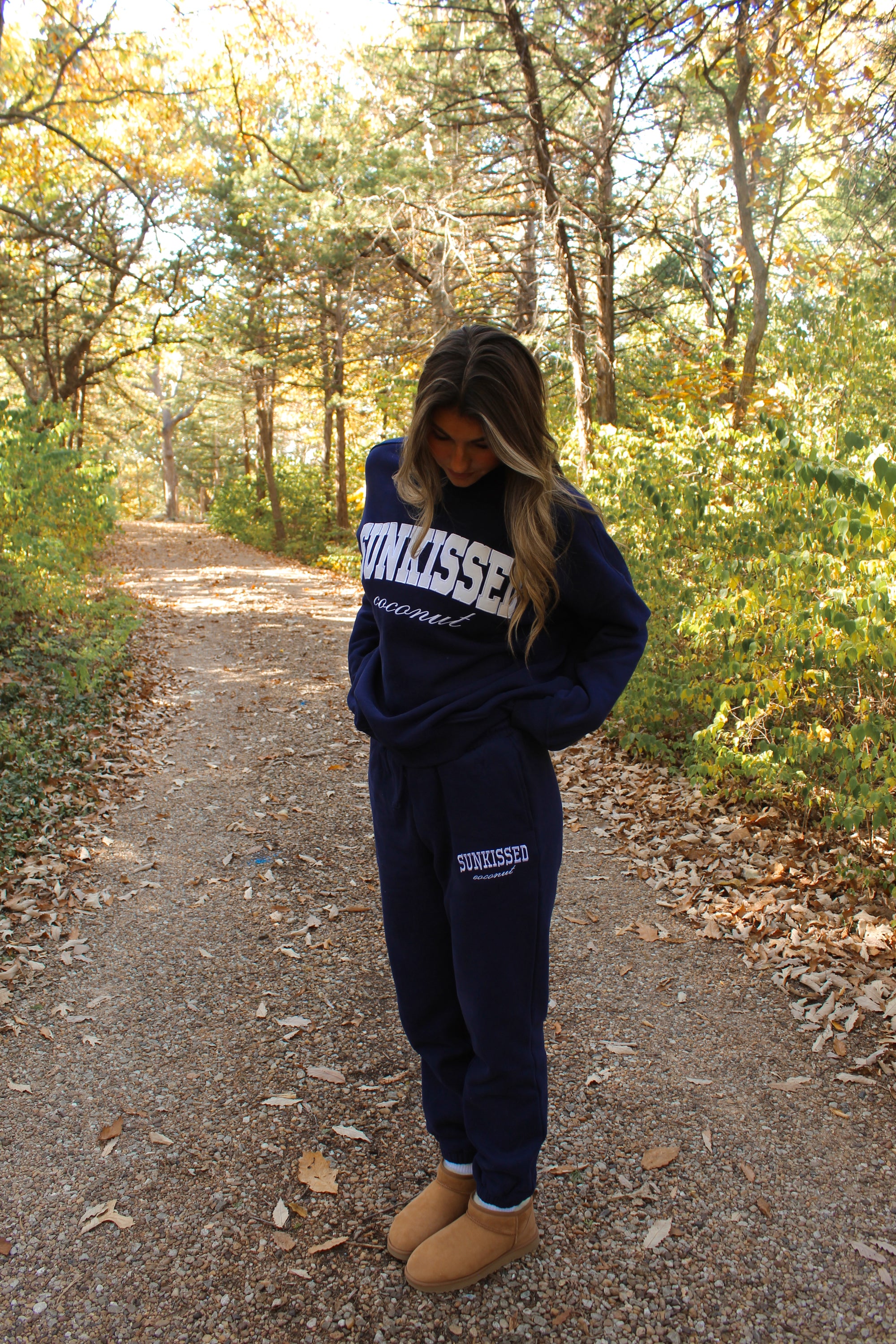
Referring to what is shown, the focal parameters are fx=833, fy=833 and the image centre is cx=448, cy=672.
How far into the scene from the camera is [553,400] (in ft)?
36.6

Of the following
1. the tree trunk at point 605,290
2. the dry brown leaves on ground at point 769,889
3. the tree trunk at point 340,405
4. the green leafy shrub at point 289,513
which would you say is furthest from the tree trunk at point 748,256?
the green leafy shrub at point 289,513

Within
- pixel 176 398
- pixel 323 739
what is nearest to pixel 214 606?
pixel 323 739

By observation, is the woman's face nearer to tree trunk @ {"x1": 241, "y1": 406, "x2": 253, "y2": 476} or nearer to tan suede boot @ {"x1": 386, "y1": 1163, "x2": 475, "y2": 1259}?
tan suede boot @ {"x1": 386, "y1": 1163, "x2": 475, "y2": 1259}

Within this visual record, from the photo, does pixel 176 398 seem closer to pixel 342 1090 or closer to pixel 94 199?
pixel 94 199

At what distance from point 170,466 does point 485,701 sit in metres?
41.1

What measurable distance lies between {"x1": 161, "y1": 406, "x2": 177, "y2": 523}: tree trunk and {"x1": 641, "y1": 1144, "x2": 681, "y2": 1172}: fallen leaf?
121 feet

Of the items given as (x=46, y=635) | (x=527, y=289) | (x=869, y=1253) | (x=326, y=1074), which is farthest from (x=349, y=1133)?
(x=527, y=289)

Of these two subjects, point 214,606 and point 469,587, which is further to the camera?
point 214,606

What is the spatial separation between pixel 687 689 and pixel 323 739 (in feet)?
9.95

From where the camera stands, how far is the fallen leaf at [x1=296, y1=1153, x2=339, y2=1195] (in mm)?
2475

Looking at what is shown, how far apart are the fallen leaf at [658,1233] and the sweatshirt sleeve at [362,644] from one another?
5.25 ft

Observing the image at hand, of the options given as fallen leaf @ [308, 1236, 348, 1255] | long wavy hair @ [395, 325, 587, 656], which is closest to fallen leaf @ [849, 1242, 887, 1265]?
fallen leaf @ [308, 1236, 348, 1255]

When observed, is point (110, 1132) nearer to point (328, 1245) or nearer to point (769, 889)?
point (328, 1245)

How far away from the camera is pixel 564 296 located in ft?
30.9
